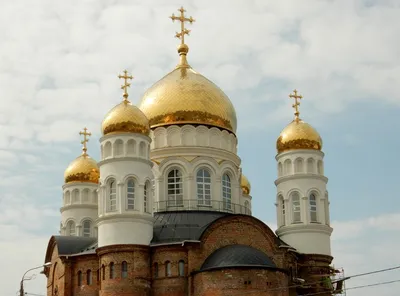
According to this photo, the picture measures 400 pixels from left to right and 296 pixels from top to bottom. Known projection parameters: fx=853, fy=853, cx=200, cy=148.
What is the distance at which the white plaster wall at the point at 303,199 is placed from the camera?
37.9 meters

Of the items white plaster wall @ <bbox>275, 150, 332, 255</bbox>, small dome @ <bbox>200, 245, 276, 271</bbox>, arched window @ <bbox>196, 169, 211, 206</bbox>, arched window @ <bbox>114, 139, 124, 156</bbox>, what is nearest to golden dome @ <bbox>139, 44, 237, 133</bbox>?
arched window @ <bbox>196, 169, 211, 206</bbox>

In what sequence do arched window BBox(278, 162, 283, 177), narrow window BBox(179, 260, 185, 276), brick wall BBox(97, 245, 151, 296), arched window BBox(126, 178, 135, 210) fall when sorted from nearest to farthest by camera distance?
brick wall BBox(97, 245, 151, 296) < narrow window BBox(179, 260, 185, 276) < arched window BBox(126, 178, 135, 210) < arched window BBox(278, 162, 283, 177)

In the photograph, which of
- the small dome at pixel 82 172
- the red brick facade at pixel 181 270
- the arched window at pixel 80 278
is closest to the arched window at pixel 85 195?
the small dome at pixel 82 172

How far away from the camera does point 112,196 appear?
3425 centimetres

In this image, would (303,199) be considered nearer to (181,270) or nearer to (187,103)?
(187,103)

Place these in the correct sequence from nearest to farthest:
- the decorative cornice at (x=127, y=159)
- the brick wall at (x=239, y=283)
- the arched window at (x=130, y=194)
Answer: the brick wall at (x=239, y=283) → the arched window at (x=130, y=194) → the decorative cornice at (x=127, y=159)

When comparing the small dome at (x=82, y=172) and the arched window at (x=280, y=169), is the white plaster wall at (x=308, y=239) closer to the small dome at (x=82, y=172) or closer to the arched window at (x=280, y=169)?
the arched window at (x=280, y=169)

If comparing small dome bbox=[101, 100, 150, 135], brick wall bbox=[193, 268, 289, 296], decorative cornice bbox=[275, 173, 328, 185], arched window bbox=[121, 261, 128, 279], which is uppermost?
small dome bbox=[101, 100, 150, 135]

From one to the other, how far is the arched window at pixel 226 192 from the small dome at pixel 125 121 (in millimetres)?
4946

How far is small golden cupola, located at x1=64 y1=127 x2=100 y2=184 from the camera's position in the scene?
43812 millimetres

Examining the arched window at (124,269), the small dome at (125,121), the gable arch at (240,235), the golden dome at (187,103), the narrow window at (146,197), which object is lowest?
the arched window at (124,269)

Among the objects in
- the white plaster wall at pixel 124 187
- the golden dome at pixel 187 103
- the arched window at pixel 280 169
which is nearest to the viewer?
the white plaster wall at pixel 124 187

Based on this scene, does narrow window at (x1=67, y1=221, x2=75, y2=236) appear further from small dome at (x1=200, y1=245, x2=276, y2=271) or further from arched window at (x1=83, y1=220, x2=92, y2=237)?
small dome at (x1=200, y1=245, x2=276, y2=271)

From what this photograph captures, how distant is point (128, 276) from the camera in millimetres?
32688
